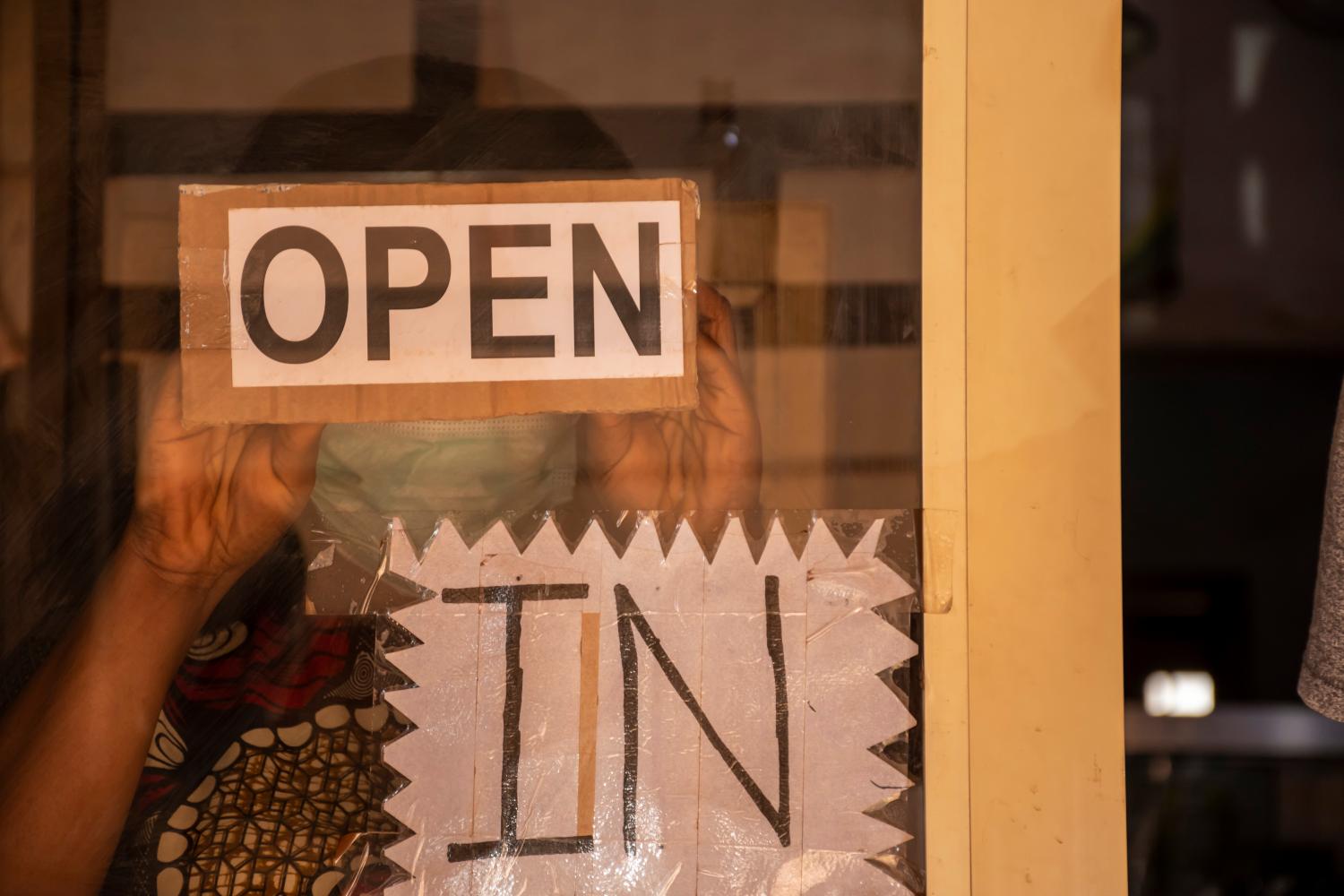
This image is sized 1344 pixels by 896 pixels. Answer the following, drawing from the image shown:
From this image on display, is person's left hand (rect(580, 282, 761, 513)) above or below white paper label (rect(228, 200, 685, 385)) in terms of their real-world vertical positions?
below

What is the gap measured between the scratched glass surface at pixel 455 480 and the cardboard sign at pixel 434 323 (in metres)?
0.02

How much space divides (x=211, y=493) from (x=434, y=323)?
0.75 ft

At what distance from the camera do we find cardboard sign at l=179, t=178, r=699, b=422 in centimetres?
67

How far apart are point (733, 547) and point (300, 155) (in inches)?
18.9

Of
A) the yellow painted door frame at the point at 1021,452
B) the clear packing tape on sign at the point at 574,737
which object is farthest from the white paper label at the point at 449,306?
the yellow painted door frame at the point at 1021,452

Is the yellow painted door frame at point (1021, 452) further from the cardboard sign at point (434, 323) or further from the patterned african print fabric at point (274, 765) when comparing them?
the patterned african print fabric at point (274, 765)

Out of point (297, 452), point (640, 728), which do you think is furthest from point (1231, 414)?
point (297, 452)

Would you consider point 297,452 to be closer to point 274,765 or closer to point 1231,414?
point 274,765

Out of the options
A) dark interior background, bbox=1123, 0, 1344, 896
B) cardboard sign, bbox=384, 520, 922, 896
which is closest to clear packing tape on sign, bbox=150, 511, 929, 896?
cardboard sign, bbox=384, 520, 922, 896

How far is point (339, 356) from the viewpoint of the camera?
666 millimetres

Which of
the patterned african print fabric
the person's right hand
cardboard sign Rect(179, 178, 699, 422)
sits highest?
cardboard sign Rect(179, 178, 699, 422)

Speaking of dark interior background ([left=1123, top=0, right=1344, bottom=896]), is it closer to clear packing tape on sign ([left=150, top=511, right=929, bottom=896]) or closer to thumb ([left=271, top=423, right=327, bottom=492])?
clear packing tape on sign ([left=150, top=511, right=929, bottom=896])

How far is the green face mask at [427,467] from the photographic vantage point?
67 cm

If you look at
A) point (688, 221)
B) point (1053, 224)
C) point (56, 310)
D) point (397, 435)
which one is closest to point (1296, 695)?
point (1053, 224)
